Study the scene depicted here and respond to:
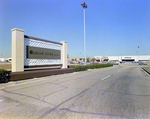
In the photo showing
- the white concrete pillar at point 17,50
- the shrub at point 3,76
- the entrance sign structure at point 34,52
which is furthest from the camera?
the entrance sign structure at point 34,52

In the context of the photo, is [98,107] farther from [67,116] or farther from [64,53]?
[64,53]

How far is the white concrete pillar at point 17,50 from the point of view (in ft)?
35.8

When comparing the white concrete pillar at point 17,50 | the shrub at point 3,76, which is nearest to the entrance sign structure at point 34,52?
the white concrete pillar at point 17,50

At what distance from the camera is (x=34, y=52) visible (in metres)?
12.9

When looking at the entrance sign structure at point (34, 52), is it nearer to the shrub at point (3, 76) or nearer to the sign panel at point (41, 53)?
the sign panel at point (41, 53)

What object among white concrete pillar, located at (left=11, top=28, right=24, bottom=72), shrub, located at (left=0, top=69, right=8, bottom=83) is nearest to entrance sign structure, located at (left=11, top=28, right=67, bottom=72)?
white concrete pillar, located at (left=11, top=28, right=24, bottom=72)

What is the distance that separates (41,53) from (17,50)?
3.16 m

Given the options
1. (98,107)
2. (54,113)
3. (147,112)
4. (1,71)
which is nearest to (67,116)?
(54,113)

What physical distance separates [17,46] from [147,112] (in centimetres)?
1043

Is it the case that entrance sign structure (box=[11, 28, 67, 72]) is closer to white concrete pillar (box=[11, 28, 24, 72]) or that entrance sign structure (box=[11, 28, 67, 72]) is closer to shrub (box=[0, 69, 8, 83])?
white concrete pillar (box=[11, 28, 24, 72])

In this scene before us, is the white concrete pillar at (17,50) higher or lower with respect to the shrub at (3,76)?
higher

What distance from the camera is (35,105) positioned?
4.99 meters

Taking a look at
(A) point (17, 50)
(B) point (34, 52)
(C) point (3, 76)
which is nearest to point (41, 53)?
(B) point (34, 52)

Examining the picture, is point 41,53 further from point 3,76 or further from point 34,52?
point 3,76
